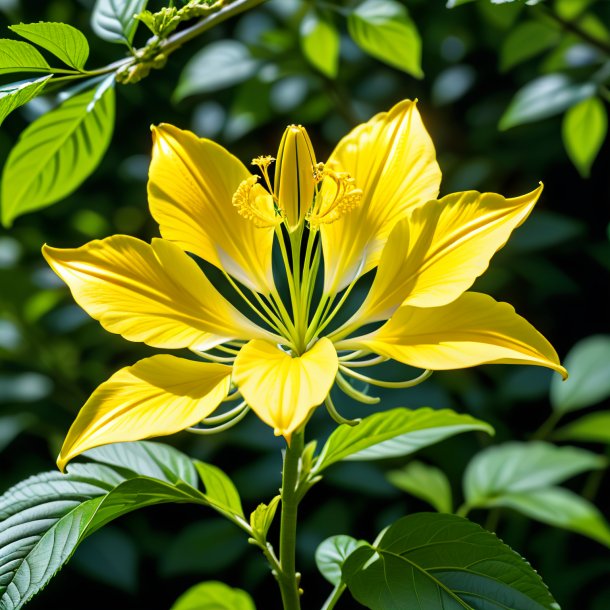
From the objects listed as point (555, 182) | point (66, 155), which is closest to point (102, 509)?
point (66, 155)

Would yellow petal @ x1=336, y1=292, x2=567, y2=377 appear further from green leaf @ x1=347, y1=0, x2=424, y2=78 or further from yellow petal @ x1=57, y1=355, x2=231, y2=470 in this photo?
green leaf @ x1=347, y1=0, x2=424, y2=78

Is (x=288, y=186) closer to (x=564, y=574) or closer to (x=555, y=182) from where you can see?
(x=564, y=574)

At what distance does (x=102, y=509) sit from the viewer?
0.51 meters

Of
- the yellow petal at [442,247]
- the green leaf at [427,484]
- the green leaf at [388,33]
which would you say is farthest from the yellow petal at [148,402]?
the green leaf at [427,484]

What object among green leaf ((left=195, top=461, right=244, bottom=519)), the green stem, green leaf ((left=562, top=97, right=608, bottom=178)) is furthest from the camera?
green leaf ((left=562, top=97, right=608, bottom=178))

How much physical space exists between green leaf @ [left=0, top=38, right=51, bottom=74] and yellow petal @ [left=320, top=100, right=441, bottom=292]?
8.6 inches

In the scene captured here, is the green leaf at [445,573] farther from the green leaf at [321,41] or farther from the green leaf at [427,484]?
the green leaf at [321,41]

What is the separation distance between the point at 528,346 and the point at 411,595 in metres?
0.16

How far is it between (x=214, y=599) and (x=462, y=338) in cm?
37

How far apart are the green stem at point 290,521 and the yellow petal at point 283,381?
6cm

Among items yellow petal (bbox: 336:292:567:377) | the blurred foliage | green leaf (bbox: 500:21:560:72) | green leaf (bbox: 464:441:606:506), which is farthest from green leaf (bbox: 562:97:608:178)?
yellow petal (bbox: 336:292:567:377)

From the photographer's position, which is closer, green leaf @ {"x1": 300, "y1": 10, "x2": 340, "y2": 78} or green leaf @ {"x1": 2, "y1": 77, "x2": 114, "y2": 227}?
green leaf @ {"x1": 2, "y1": 77, "x2": 114, "y2": 227}

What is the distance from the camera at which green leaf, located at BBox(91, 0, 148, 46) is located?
2.25ft

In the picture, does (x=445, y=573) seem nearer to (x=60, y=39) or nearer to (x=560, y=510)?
(x=60, y=39)
